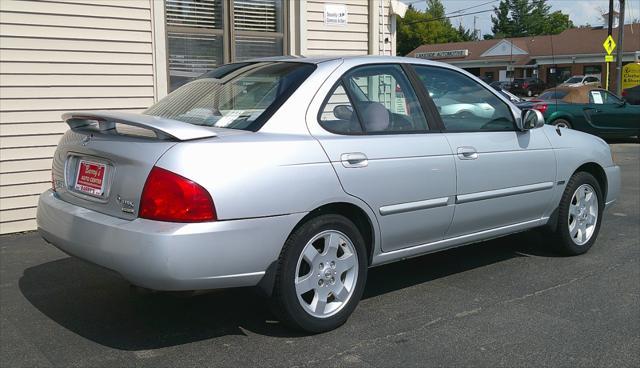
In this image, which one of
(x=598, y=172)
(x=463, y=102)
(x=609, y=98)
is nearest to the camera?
(x=463, y=102)

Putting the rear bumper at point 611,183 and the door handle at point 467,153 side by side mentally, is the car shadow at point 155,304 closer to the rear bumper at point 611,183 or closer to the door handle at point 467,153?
the rear bumper at point 611,183

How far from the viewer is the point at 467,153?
4426 mm

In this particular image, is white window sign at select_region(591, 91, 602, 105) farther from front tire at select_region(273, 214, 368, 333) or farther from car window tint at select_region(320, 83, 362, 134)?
front tire at select_region(273, 214, 368, 333)

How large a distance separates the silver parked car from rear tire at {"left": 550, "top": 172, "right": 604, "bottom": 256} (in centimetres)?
32

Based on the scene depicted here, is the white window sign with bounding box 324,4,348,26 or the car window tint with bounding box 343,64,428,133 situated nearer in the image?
the car window tint with bounding box 343,64,428,133

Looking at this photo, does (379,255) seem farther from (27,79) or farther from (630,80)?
(630,80)

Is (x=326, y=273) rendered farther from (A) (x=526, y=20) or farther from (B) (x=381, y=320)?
(A) (x=526, y=20)

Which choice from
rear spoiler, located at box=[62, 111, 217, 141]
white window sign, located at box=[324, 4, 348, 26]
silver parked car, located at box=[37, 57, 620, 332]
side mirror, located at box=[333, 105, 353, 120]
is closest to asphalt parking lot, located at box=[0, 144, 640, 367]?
silver parked car, located at box=[37, 57, 620, 332]

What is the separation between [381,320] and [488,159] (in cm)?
139

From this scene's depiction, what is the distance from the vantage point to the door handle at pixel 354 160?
12.4ft

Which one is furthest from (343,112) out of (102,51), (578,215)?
(102,51)

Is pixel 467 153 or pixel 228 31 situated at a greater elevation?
pixel 228 31

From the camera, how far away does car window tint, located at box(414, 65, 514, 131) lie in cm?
454

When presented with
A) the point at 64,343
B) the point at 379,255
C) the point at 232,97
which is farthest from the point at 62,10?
the point at 379,255
